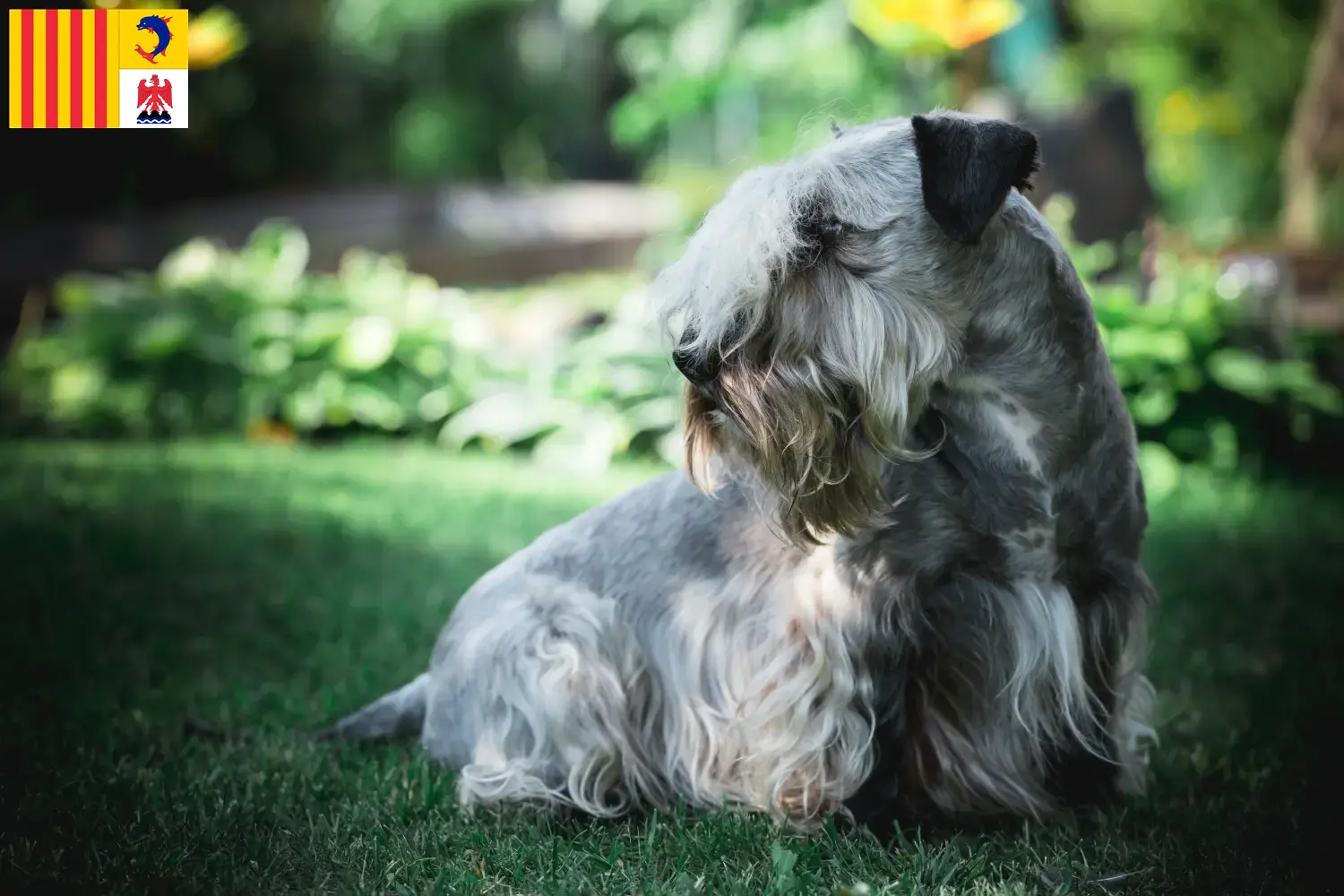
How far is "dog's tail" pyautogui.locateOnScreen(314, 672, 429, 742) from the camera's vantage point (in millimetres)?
3283

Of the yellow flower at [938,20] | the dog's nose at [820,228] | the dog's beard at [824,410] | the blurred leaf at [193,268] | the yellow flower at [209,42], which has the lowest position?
the blurred leaf at [193,268]

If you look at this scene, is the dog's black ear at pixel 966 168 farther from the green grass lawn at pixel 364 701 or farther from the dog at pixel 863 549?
the green grass lawn at pixel 364 701

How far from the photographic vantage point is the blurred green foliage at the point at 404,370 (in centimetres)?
683

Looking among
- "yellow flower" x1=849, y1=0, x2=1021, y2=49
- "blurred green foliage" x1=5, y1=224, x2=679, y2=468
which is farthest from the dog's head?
"yellow flower" x1=849, y1=0, x2=1021, y2=49

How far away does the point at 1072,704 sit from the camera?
107 inches

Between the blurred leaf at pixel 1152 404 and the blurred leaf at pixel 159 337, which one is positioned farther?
the blurred leaf at pixel 159 337

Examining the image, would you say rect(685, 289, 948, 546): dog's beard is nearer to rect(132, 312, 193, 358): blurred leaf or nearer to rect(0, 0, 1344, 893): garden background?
rect(0, 0, 1344, 893): garden background

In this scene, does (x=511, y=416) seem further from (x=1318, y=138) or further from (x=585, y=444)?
(x=1318, y=138)

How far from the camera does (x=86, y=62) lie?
4.62 m

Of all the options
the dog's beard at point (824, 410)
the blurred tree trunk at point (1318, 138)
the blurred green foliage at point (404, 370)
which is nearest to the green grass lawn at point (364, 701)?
the blurred green foliage at point (404, 370)

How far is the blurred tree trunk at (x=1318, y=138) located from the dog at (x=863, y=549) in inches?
409

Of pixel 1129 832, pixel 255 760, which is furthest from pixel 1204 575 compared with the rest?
pixel 255 760

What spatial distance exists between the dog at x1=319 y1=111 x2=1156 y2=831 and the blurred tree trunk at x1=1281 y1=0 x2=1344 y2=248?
1039 centimetres

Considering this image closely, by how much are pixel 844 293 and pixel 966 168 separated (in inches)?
13.0
